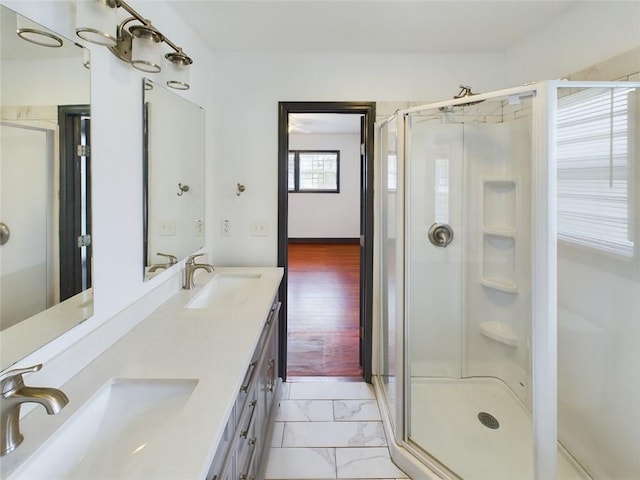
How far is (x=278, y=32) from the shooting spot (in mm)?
2207

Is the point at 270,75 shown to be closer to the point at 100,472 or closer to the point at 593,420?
the point at 100,472

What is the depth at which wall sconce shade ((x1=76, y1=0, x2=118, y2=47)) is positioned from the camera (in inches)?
42.4

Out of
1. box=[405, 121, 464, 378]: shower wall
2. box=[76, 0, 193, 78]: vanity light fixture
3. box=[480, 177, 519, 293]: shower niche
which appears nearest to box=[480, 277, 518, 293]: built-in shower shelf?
box=[480, 177, 519, 293]: shower niche

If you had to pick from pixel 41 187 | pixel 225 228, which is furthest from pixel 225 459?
pixel 225 228

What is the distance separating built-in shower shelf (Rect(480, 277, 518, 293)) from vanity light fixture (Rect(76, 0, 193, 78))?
214 cm

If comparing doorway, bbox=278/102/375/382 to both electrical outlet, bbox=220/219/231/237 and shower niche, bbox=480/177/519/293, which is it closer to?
electrical outlet, bbox=220/219/231/237

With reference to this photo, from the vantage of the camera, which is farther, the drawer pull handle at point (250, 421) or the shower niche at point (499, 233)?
the shower niche at point (499, 233)

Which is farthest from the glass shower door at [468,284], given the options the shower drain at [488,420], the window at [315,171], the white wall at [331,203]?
the window at [315,171]

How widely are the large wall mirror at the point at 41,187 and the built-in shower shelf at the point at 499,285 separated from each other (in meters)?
2.16

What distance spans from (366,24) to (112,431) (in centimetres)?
224

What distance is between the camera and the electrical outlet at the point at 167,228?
1.78m

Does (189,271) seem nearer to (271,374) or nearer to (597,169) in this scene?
(271,374)

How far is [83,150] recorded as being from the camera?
114 centimetres

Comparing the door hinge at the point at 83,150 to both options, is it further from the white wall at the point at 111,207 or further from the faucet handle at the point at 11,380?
the faucet handle at the point at 11,380
